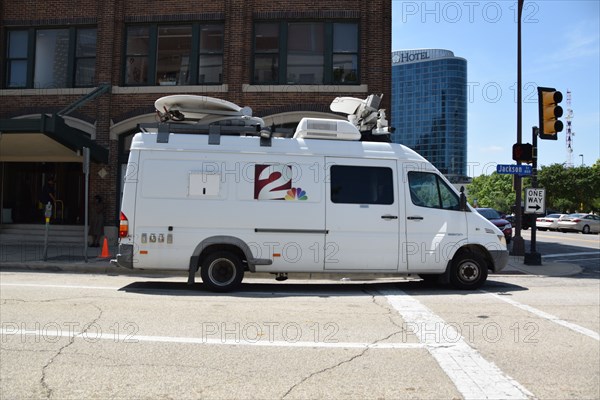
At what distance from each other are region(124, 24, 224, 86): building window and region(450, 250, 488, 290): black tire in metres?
11.4

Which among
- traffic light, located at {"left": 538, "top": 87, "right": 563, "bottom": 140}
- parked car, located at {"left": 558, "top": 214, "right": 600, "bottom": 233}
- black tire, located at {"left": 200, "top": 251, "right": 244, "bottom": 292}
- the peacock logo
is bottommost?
black tire, located at {"left": 200, "top": 251, "right": 244, "bottom": 292}

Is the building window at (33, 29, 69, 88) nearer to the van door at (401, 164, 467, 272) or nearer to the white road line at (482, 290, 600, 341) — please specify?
the van door at (401, 164, 467, 272)

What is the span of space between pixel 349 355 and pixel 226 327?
Result: 5.71 ft

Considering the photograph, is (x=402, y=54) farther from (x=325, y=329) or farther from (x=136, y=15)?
(x=325, y=329)

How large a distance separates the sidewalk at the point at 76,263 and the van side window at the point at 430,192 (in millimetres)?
A: 3106

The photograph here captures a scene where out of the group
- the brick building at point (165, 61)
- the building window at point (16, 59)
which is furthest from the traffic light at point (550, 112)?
the building window at point (16, 59)

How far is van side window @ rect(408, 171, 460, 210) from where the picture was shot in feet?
29.7

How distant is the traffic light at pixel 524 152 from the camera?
14.4 metres

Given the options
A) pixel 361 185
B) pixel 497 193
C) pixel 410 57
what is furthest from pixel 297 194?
pixel 497 193

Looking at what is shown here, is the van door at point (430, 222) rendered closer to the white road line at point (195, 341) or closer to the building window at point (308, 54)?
the white road line at point (195, 341)

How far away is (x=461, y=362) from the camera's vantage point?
478cm

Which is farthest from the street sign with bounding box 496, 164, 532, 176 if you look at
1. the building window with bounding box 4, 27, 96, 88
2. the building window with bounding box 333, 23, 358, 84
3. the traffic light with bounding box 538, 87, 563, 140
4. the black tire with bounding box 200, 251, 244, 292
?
the building window with bounding box 4, 27, 96, 88

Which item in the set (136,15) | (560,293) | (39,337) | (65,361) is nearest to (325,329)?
(65,361)

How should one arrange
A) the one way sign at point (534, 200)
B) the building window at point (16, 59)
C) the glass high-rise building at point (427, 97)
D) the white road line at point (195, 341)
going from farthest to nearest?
1. the glass high-rise building at point (427, 97)
2. the building window at point (16, 59)
3. the one way sign at point (534, 200)
4. the white road line at point (195, 341)
